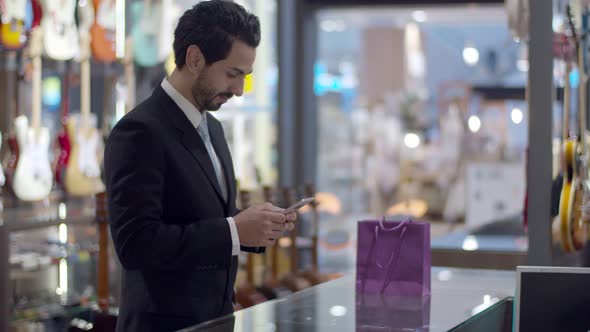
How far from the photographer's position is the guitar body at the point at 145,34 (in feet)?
23.4

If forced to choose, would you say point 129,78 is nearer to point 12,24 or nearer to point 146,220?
point 12,24

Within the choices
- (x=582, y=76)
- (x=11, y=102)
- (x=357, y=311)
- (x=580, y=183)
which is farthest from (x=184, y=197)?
(x=11, y=102)

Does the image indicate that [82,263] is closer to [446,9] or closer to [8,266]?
[8,266]

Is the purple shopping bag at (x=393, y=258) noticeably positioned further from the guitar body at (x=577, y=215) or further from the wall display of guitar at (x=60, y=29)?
the wall display of guitar at (x=60, y=29)

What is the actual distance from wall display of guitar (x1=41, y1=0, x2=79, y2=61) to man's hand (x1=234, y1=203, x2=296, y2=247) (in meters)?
4.13

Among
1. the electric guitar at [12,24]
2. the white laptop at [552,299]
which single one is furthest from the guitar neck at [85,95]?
the white laptop at [552,299]

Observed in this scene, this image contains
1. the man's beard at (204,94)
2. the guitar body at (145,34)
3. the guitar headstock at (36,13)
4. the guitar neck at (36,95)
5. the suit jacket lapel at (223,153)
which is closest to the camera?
the man's beard at (204,94)

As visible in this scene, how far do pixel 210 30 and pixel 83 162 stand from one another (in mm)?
4264

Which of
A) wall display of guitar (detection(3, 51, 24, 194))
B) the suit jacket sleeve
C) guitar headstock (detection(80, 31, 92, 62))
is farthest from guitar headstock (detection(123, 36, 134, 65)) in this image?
the suit jacket sleeve

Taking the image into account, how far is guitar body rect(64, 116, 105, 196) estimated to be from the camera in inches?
276

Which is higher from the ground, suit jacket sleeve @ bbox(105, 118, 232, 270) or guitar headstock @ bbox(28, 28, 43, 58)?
guitar headstock @ bbox(28, 28, 43, 58)

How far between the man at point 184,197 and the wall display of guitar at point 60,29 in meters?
3.89

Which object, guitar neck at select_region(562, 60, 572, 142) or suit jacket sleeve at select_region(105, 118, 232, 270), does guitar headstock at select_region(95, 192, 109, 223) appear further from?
guitar neck at select_region(562, 60, 572, 142)

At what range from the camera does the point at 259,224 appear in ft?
9.75
